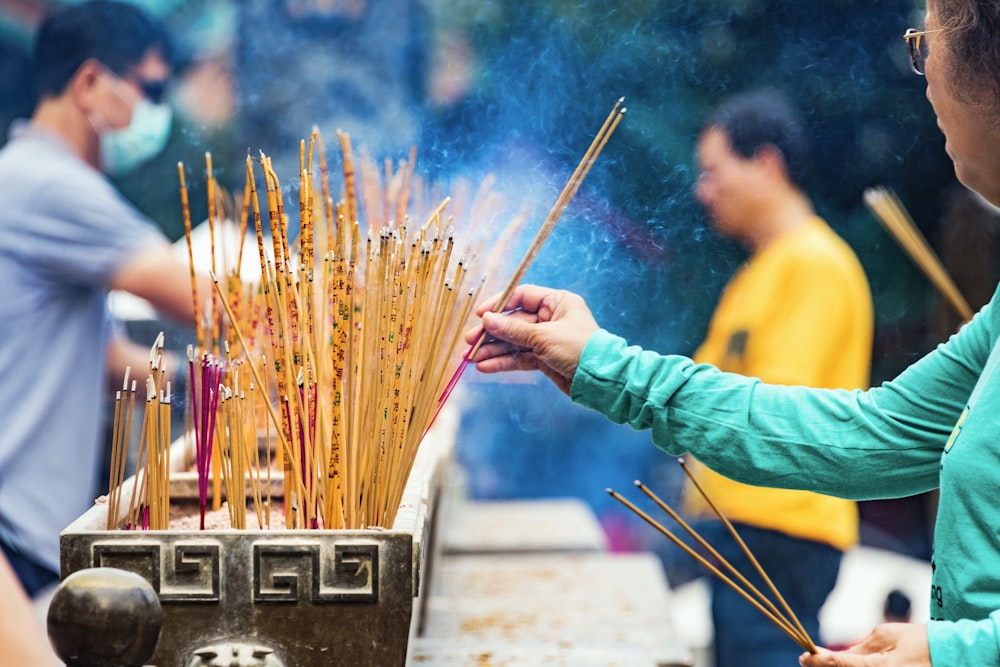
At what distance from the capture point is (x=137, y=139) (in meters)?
2.58

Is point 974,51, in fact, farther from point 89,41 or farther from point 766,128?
point 89,41

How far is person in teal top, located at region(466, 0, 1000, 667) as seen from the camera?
1073mm

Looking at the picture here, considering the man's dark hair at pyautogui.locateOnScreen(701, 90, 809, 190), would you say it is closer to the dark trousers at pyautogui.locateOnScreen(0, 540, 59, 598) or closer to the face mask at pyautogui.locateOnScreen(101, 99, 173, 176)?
the face mask at pyautogui.locateOnScreen(101, 99, 173, 176)

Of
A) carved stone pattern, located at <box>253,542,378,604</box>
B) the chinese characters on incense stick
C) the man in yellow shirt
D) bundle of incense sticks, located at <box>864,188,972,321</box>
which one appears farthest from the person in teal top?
bundle of incense sticks, located at <box>864,188,972,321</box>

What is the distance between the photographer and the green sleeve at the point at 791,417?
1.28 meters

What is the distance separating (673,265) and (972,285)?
1.39m

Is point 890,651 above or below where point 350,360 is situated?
below

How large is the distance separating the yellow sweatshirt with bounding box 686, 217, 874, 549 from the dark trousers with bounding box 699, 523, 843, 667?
0.04 meters

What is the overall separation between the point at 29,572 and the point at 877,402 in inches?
71.4

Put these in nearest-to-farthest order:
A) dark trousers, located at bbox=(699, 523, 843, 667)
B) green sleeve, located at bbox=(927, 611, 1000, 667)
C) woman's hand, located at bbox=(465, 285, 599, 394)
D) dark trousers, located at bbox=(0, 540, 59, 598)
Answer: green sleeve, located at bbox=(927, 611, 1000, 667), woman's hand, located at bbox=(465, 285, 599, 394), dark trousers, located at bbox=(0, 540, 59, 598), dark trousers, located at bbox=(699, 523, 843, 667)

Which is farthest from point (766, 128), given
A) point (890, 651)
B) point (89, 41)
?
point (89, 41)

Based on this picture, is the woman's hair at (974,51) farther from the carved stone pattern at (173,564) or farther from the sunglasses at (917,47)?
the carved stone pattern at (173,564)

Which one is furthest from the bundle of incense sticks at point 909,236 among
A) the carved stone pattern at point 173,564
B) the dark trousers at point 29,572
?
the dark trousers at point 29,572

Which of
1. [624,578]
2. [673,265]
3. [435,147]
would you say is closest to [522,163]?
[435,147]
